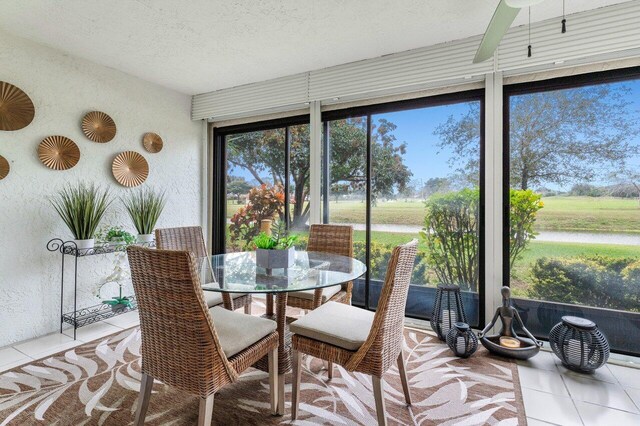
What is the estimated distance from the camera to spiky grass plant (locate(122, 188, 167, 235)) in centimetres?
331

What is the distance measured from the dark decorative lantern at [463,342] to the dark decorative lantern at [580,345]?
55cm

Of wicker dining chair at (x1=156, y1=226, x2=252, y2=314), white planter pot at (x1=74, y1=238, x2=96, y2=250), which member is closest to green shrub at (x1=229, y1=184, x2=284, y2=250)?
wicker dining chair at (x1=156, y1=226, x2=252, y2=314)

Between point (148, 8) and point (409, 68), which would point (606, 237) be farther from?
point (148, 8)

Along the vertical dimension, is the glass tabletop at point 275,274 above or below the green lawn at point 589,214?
below

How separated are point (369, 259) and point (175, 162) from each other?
268 centimetres

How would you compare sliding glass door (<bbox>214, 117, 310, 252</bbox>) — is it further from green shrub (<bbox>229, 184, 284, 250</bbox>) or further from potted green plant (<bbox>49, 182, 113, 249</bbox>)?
potted green plant (<bbox>49, 182, 113, 249</bbox>)

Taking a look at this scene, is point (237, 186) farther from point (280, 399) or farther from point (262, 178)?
point (280, 399)

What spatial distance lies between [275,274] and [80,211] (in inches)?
81.4

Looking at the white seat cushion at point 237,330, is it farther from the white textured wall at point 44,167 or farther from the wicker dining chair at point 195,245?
the white textured wall at point 44,167

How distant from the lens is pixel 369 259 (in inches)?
134

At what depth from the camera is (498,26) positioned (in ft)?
5.43

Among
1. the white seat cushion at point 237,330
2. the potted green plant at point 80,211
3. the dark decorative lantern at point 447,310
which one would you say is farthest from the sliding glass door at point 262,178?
the white seat cushion at point 237,330

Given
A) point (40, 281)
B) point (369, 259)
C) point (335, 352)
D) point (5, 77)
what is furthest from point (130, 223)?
point (335, 352)

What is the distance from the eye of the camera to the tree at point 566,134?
2453 millimetres
